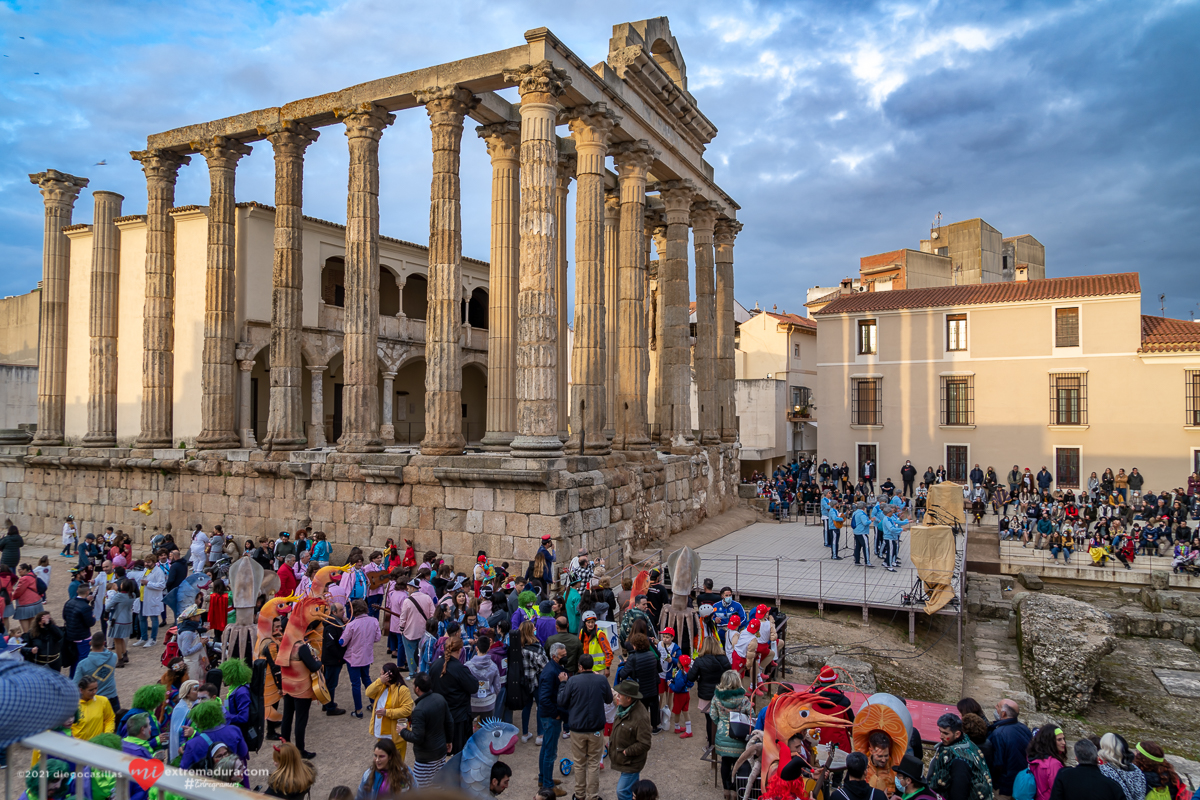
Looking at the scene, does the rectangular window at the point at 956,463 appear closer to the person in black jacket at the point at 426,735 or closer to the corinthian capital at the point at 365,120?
the corinthian capital at the point at 365,120

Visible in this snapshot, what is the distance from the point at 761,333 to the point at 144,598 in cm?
3066

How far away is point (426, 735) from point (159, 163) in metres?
18.3

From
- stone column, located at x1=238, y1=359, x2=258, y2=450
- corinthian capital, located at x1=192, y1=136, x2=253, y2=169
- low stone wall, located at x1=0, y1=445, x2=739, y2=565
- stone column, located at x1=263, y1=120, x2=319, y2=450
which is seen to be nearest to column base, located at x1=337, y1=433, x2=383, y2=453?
low stone wall, located at x1=0, y1=445, x2=739, y2=565

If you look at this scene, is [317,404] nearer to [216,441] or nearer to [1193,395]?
[216,441]

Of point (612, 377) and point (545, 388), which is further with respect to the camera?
point (612, 377)

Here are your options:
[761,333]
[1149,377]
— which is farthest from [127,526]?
[1149,377]

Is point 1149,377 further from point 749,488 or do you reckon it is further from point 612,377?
point 612,377

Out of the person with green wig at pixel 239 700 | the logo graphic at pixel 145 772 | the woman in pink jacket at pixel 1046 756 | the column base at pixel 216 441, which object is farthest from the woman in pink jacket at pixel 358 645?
the column base at pixel 216 441

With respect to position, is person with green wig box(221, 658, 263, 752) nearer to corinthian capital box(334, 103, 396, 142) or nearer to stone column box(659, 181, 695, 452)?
corinthian capital box(334, 103, 396, 142)

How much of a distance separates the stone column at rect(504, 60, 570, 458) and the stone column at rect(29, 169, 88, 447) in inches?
609

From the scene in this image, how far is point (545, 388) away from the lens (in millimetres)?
13992

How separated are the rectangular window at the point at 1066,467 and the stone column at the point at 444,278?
2099 cm

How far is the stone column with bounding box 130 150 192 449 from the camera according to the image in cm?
1859

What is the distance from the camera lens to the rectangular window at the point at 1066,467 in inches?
964
